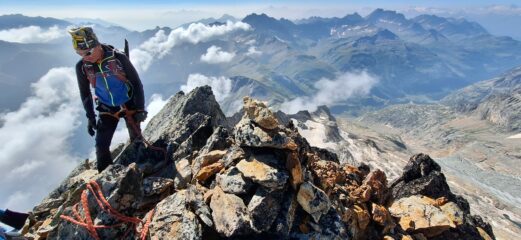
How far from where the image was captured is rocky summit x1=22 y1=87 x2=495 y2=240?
1365 cm

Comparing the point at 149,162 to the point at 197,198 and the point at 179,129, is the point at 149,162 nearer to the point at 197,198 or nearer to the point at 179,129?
the point at 197,198

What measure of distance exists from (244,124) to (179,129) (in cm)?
1177

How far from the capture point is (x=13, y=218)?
18.2 metres

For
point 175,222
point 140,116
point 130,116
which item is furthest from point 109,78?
point 175,222

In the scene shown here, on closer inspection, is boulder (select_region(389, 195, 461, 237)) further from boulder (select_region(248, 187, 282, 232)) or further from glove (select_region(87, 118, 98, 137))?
glove (select_region(87, 118, 98, 137))

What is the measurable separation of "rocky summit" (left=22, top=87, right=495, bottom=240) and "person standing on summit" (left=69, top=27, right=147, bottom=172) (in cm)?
200

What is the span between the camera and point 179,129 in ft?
88.9

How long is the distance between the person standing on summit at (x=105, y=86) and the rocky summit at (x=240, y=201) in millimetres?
1998

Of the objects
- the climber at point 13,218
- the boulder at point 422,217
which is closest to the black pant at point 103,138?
the climber at point 13,218

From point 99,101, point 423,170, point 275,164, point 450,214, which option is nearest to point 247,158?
point 275,164

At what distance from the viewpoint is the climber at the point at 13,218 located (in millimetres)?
18023

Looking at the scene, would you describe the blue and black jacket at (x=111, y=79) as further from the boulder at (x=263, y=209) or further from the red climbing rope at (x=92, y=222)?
the boulder at (x=263, y=209)

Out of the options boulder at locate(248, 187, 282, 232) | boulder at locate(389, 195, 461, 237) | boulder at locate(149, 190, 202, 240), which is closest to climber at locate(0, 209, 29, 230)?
boulder at locate(149, 190, 202, 240)

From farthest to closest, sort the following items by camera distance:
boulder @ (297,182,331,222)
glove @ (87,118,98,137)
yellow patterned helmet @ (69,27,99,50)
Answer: glove @ (87,118,98,137) < yellow patterned helmet @ (69,27,99,50) < boulder @ (297,182,331,222)
